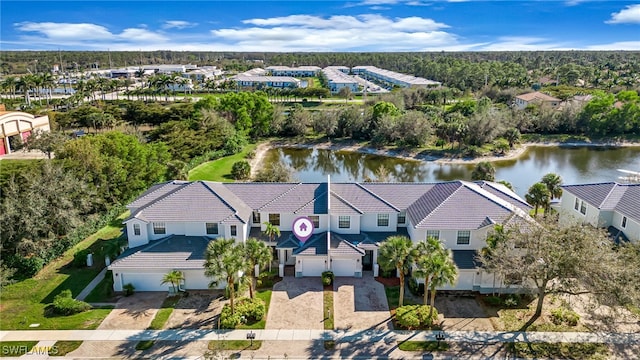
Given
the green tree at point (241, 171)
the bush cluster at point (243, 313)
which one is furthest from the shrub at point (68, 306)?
the green tree at point (241, 171)

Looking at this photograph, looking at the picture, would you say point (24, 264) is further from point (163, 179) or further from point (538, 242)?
point (538, 242)

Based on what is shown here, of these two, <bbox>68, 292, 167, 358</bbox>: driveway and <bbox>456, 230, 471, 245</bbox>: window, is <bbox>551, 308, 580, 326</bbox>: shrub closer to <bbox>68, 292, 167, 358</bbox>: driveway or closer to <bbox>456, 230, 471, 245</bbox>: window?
<bbox>456, 230, 471, 245</bbox>: window

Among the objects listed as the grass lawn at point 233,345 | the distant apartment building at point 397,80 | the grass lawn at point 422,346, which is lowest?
the grass lawn at point 422,346

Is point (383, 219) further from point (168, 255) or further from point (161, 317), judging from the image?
point (161, 317)

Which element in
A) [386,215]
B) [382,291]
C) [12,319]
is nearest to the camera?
[12,319]

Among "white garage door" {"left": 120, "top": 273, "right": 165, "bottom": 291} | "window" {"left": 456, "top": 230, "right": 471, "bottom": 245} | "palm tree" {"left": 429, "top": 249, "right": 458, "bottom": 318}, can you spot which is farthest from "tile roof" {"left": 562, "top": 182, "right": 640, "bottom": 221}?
"white garage door" {"left": 120, "top": 273, "right": 165, "bottom": 291}

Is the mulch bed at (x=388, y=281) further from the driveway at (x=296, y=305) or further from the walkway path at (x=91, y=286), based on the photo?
the walkway path at (x=91, y=286)

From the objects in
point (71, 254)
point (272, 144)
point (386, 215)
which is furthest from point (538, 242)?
point (272, 144)
